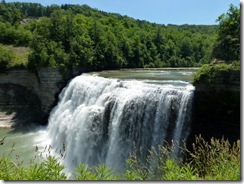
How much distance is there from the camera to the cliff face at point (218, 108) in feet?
31.4

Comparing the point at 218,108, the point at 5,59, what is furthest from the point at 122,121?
the point at 5,59

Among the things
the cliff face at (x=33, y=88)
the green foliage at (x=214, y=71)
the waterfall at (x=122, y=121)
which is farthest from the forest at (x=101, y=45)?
the waterfall at (x=122, y=121)

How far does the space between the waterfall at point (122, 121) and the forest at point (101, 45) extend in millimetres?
3464

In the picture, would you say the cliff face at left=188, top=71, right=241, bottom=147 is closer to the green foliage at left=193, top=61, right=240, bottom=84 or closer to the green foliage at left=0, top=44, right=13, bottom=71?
the green foliage at left=193, top=61, right=240, bottom=84

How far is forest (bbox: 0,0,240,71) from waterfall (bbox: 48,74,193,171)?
346 cm

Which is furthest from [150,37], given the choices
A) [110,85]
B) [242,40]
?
[242,40]

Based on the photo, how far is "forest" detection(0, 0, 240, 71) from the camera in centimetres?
1452

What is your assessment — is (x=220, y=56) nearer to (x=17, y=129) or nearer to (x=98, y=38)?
(x=17, y=129)

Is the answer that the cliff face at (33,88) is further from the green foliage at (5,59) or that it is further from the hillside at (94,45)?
the hillside at (94,45)

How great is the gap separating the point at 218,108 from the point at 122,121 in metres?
3.74

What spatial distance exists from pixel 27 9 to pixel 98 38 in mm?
53273

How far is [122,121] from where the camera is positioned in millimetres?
11938

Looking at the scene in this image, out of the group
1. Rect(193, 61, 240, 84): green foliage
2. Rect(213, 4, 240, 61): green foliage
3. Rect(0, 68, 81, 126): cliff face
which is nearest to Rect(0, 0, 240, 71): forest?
Rect(213, 4, 240, 61): green foliage

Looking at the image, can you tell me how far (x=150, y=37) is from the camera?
35.6m
